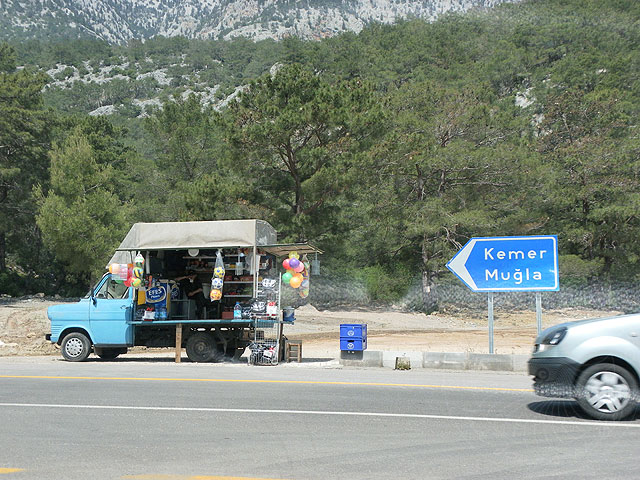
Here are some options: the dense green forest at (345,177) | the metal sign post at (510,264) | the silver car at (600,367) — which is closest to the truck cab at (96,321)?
the metal sign post at (510,264)

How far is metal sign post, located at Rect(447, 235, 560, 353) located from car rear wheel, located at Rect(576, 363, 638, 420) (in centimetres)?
648

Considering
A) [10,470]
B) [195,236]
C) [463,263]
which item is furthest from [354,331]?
[10,470]

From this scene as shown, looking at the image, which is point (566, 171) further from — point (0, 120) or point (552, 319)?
point (0, 120)

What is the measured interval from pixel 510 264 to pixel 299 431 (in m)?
8.70

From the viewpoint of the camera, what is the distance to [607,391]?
8.31 meters

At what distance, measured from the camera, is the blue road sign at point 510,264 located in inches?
583

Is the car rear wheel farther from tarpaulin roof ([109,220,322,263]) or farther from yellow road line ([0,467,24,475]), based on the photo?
tarpaulin roof ([109,220,322,263])

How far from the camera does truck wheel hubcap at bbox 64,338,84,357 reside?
1669 centimetres

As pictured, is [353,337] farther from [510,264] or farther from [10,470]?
[10,470]

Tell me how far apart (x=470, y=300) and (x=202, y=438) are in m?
36.8

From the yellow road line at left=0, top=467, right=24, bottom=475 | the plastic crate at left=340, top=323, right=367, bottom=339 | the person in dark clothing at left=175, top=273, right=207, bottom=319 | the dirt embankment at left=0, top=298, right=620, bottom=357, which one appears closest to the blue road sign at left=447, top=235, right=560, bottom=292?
the plastic crate at left=340, top=323, right=367, bottom=339

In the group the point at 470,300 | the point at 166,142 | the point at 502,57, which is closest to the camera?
the point at 470,300

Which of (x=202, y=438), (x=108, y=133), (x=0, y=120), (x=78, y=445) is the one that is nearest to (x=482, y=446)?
(x=202, y=438)

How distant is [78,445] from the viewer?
23.8 feet
